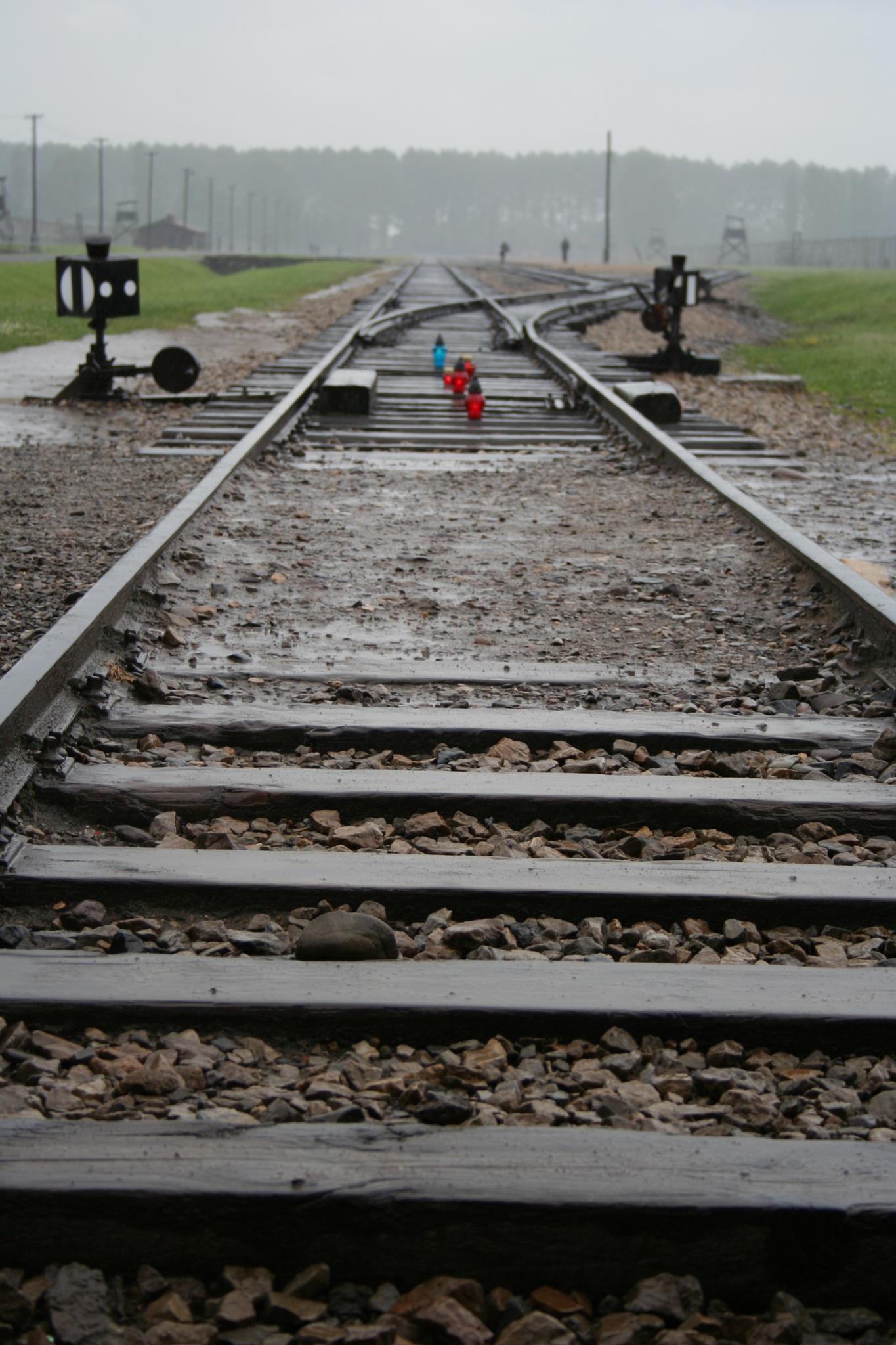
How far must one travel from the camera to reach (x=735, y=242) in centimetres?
10069

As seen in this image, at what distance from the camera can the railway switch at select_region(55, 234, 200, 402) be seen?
34.4 ft

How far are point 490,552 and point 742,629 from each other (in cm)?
147

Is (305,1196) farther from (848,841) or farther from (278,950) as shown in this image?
(848,841)

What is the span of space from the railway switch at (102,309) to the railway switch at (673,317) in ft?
15.3

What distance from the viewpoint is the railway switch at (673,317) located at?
13039mm

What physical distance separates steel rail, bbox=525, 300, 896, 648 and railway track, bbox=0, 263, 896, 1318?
0.14ft

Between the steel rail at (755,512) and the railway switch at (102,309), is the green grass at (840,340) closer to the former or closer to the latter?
the steel rail at (755,512)

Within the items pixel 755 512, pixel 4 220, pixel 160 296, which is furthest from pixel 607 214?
pixel 755 512

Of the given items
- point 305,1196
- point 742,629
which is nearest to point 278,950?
point 305,1196

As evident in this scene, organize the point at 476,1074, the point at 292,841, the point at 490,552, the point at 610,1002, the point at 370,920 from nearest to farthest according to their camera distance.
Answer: the point at 476,1074
the point at 610,1002
the point at 370,920
the point at 292,841
the point at 490,552

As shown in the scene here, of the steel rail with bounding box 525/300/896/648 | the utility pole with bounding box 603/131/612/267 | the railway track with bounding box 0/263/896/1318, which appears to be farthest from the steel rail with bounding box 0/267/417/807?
the utility pole with bounding box 603/131/612/267

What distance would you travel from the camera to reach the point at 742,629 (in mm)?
4641

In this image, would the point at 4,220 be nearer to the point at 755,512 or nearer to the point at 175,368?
the point at 175,368

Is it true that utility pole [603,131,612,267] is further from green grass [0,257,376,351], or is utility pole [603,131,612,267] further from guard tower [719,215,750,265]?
green grass [0,257,376,351]
